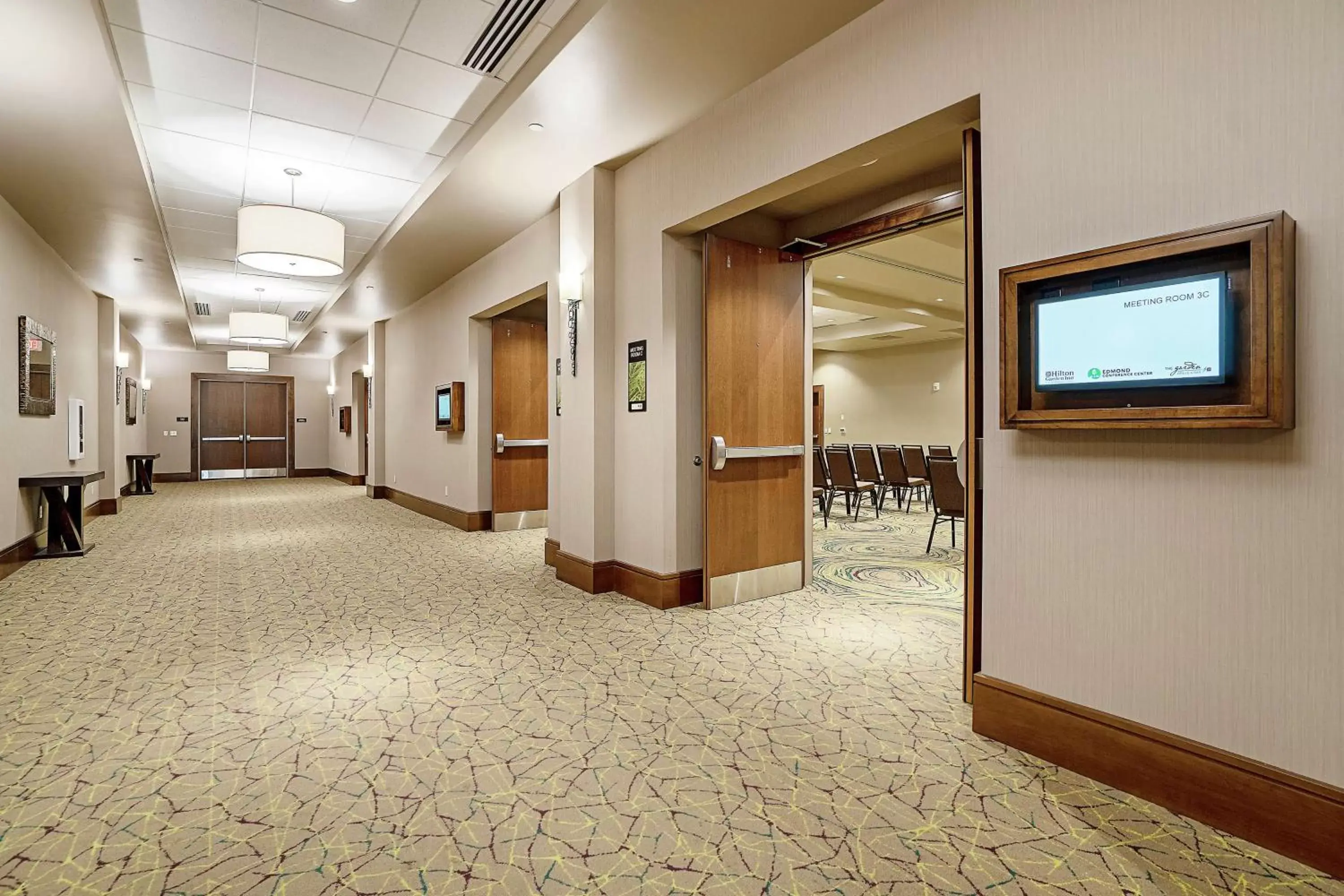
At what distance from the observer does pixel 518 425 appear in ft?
26.5

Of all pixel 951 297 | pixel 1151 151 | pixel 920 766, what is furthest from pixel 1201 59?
pixel 951 297

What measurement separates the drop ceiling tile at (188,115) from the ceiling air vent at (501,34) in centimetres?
187

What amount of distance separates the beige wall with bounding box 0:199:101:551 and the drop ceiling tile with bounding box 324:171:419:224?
256cm

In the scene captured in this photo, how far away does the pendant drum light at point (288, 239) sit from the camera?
4.93m

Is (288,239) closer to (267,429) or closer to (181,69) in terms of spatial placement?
(181,69)

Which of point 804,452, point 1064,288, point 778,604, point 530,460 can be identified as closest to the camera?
point 1064,288

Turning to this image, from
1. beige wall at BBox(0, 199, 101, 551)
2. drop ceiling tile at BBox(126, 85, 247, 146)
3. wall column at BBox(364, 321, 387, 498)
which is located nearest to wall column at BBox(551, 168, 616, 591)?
drop ceiling tile at BBox(126, 85, 247, 146)

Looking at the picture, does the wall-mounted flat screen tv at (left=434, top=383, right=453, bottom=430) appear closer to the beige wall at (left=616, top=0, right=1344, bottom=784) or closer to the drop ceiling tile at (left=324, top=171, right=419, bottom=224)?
the drop ceiling tile at (left=324, top=171, right=419, bottom=224)

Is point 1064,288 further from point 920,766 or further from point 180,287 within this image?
point 180,287

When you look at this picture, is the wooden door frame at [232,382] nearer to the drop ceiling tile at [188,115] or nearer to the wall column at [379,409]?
the wall column at [379,409]

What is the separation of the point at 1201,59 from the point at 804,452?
11.1 feet

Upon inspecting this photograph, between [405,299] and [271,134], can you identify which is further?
[405,299]

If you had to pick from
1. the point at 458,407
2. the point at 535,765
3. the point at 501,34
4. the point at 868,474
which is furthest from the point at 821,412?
the point at 535,765

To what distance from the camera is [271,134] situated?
482cm
